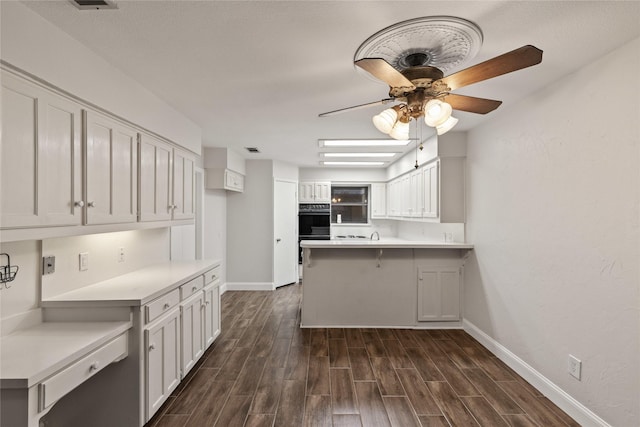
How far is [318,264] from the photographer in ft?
13.0

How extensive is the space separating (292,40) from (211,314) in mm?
2748

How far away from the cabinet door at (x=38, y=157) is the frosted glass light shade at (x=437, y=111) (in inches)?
80.4

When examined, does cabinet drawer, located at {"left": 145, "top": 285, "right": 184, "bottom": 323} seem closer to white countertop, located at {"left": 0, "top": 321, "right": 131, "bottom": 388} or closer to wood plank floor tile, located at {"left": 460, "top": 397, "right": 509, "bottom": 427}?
white countertop, located at {"left": 0, "top": 321, "right": 131, "bottom": 388}

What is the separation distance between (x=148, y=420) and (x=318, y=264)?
2324mm

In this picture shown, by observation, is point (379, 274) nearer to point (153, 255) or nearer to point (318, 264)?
point (318, 264)

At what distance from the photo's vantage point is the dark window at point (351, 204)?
23.2 feet

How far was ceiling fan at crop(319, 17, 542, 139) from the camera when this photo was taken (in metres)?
1.45

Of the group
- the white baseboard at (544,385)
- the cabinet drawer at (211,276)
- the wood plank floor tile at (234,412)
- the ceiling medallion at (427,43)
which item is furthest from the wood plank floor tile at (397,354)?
the ceiling medallion at (427,43)

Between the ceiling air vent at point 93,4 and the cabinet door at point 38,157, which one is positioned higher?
the ceiling air vent at point 93,4

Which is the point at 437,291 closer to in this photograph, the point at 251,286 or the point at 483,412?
the point at 483,412

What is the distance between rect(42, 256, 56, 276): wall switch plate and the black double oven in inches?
186

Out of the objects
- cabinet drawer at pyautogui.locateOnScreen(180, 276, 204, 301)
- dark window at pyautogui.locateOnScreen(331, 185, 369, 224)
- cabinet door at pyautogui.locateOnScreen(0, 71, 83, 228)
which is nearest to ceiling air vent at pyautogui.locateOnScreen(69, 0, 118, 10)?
cabinet door at pyautogui.locateOnScreen(0, 71, 83, 228)

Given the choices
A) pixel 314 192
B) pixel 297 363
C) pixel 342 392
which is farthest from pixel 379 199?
pixel 342 392

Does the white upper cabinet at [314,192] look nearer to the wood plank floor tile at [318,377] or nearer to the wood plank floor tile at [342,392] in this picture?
the wood plank floor tile at [318,377]
